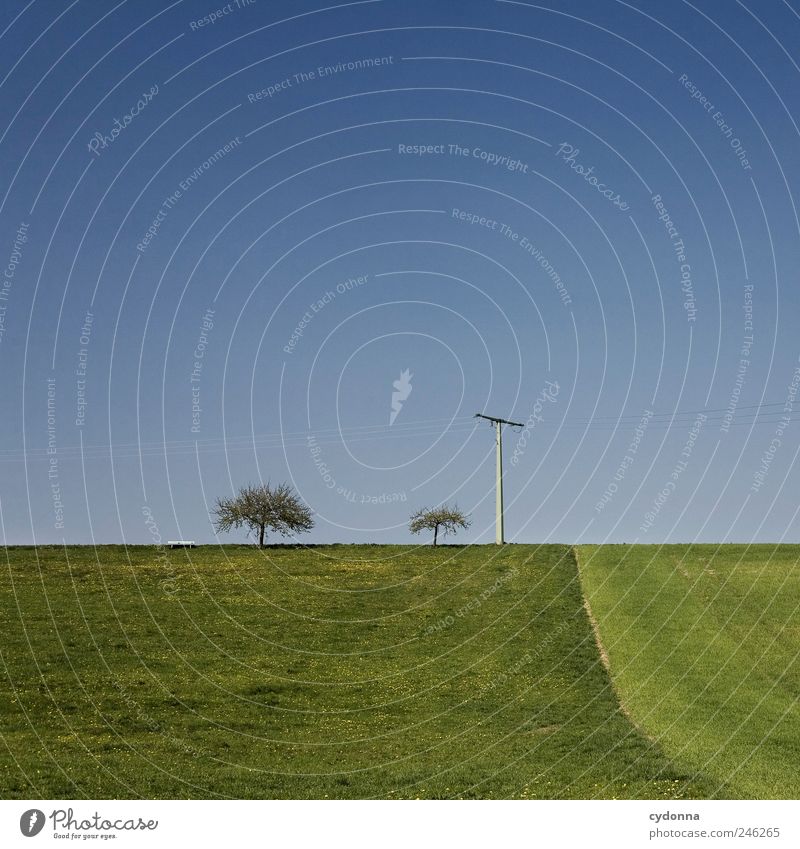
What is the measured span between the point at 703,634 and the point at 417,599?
16088 mm

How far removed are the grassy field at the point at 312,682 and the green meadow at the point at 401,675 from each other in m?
0.13

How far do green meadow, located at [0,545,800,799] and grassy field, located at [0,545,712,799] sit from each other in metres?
0.13

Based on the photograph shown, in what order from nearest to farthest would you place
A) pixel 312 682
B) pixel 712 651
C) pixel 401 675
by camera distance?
1. pixel 312 682
2. pixel 401 675
3. pixel 712 651

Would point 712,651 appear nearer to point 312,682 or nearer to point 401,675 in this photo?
point 401,675

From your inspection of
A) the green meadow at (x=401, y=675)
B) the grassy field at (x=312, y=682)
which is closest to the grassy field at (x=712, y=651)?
the green meadow at (x=401, y=675)

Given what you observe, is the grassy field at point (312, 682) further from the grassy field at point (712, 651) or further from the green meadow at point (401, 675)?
the grassy field at point (712, 651)

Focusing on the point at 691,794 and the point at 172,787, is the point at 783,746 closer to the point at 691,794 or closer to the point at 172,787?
the point at 691,794

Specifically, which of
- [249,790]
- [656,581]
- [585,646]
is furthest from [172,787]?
[656,581]

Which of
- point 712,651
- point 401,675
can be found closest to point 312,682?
point 401,675

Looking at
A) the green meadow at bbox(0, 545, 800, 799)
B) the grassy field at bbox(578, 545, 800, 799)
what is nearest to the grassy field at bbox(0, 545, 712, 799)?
the green meadow at bbox(0, 545, 800, 799)

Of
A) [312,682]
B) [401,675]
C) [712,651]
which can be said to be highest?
[712,651]

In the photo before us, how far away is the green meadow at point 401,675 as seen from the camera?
75.4 feet

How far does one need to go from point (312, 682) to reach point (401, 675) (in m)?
3.47

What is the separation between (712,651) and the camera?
38344 mm
